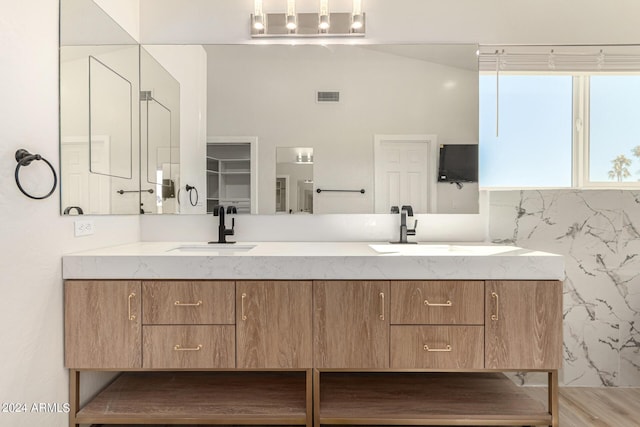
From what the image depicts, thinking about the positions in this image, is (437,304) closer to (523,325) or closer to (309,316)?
(523,325)

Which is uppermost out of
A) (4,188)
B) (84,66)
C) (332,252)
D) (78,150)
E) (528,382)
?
(84,66)

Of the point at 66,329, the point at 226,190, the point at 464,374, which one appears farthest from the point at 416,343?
the point at 66,329

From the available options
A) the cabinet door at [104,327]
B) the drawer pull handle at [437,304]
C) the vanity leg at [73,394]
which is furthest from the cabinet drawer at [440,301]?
the vanity leg at [73,394]

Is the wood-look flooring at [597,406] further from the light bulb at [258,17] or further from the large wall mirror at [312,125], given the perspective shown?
the light bulb at [258,17]

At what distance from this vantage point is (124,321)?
5.51 feet

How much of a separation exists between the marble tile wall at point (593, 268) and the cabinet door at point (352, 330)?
1.20 m

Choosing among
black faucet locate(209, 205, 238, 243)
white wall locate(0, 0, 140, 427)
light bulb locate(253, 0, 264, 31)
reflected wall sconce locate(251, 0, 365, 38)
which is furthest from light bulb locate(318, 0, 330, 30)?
white wall locate(0, 0, 140, 427)

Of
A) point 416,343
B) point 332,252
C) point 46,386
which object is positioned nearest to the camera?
point 46,386

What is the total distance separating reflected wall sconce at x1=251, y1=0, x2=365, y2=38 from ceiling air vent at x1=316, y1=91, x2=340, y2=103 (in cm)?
36

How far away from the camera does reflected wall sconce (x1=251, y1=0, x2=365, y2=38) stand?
2311 millimetres

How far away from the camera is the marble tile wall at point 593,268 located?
2.33 meters

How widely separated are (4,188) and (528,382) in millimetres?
2889

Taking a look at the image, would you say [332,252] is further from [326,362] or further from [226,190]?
[226,190]

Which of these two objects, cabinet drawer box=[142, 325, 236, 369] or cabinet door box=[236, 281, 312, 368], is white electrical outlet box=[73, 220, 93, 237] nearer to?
cabinet drawer box=[142, 325, 236, 369]
